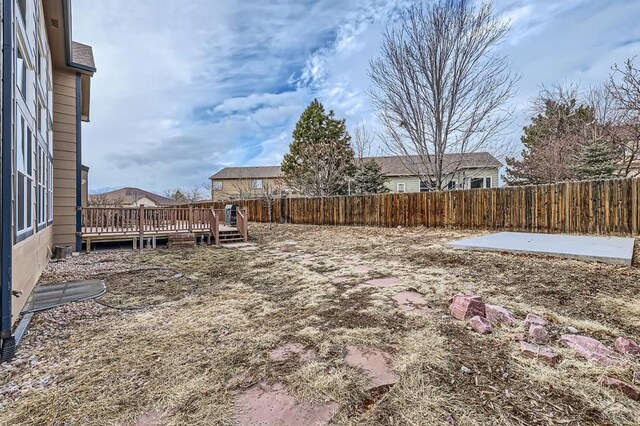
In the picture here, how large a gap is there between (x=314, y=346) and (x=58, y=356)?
6.74 ft

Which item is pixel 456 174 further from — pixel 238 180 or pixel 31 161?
pixel 238 180

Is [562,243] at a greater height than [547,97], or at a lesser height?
lesser

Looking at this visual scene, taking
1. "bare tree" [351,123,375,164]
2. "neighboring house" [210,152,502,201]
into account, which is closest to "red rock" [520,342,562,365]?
"neighboring house" [210,152,502,201]

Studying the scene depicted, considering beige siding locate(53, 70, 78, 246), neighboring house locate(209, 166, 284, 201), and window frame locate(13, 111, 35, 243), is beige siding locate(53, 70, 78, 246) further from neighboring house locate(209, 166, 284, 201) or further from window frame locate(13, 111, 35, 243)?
neighboring house locate(209, 166, 284, 201)

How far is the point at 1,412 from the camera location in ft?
5.68

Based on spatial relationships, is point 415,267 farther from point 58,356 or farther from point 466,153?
point 466,153

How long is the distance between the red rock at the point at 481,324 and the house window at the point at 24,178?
15.9 feet

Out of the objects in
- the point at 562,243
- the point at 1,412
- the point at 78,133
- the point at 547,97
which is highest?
the point at 547,97

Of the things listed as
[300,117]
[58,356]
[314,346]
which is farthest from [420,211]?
[300,117]

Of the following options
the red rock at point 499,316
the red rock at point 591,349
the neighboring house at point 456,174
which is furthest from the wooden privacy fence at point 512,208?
the red rock at point 591,349

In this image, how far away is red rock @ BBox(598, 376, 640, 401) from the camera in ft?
5.60

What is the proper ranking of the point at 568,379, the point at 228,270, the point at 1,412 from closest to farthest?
the point at 1,412 → the point at 568,379 → the point at 228,270

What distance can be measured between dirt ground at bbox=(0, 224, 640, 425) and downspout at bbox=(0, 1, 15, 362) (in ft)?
0.69

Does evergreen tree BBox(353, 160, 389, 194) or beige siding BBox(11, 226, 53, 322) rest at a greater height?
evergreen tree BBox(353, 160, 389, 194)
